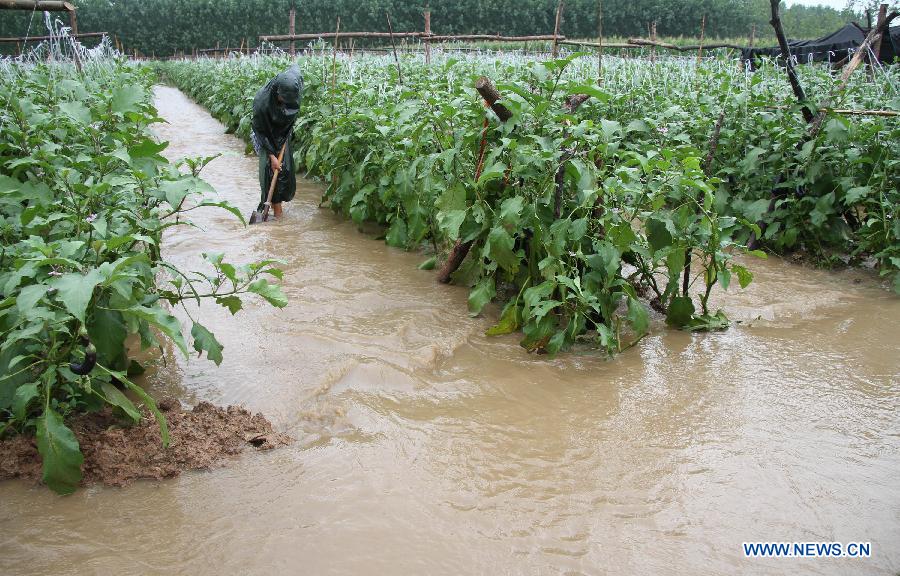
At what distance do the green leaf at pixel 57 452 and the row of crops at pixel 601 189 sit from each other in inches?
93.8

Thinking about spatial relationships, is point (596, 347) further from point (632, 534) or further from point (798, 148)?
point (798, 148)

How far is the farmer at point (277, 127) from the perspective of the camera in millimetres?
6582

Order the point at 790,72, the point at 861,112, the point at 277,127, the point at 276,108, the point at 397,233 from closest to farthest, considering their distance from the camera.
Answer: the point at 861,112, the point at 790,72, the point at 397,233, the point at 276,108, the point at 277,127

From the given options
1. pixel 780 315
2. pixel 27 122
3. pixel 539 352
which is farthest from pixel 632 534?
pixel 27 122

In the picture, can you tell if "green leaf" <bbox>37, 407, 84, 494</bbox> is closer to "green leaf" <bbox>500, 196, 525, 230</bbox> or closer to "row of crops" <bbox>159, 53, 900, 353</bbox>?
"row of crops" <bbox>159, 53, 900, 353</bbox>

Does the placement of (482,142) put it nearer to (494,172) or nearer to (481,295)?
(494,172)

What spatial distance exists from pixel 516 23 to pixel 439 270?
39.9 metres

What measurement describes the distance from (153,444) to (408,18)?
42967 mm

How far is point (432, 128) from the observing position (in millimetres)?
5301

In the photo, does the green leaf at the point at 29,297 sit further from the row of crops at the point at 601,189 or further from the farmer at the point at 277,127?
the farmer at the point at 277,127

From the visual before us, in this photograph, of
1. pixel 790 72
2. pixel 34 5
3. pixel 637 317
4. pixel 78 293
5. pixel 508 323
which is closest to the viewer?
pixel 78 293

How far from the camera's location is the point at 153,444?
2850mm

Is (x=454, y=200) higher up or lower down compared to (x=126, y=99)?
lower down

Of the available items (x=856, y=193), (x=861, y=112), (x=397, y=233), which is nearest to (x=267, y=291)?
(x=397, y=233)
